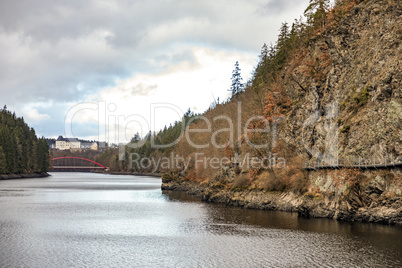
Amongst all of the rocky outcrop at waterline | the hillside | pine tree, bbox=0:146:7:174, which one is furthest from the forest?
the rocky outcrop at waterline

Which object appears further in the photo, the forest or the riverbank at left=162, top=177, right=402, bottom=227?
the forest

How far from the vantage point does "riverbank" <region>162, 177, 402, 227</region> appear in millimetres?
43219

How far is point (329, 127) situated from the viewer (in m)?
57.5

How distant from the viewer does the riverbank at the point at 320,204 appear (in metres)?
43.2

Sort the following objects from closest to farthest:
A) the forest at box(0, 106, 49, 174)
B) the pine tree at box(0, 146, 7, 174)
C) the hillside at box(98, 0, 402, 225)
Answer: the hillside at box(98, 0, 402, 225) → the pine tree at box(0, 146, 7, 174) → the forest at box(0, 106, 49, 174)

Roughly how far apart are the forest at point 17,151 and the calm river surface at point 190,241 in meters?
108

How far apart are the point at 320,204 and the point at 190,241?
2241 centimetres

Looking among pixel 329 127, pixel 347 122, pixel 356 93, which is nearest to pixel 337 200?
pixel 347 122

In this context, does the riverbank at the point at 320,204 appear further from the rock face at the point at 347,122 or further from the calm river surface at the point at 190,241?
the calm river surface at the point at 190,241

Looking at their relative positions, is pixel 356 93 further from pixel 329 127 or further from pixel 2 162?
pixel 2 162

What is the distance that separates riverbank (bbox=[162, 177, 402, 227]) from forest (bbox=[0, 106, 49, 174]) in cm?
10681

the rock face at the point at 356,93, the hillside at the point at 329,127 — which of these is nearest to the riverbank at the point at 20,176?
the hillside at the point at 329,127

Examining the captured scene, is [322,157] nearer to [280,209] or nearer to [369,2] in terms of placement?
[280,209]

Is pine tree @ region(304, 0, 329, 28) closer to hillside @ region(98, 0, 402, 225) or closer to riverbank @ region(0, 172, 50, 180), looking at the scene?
hillside @ region(98, 0, 402, 225)
